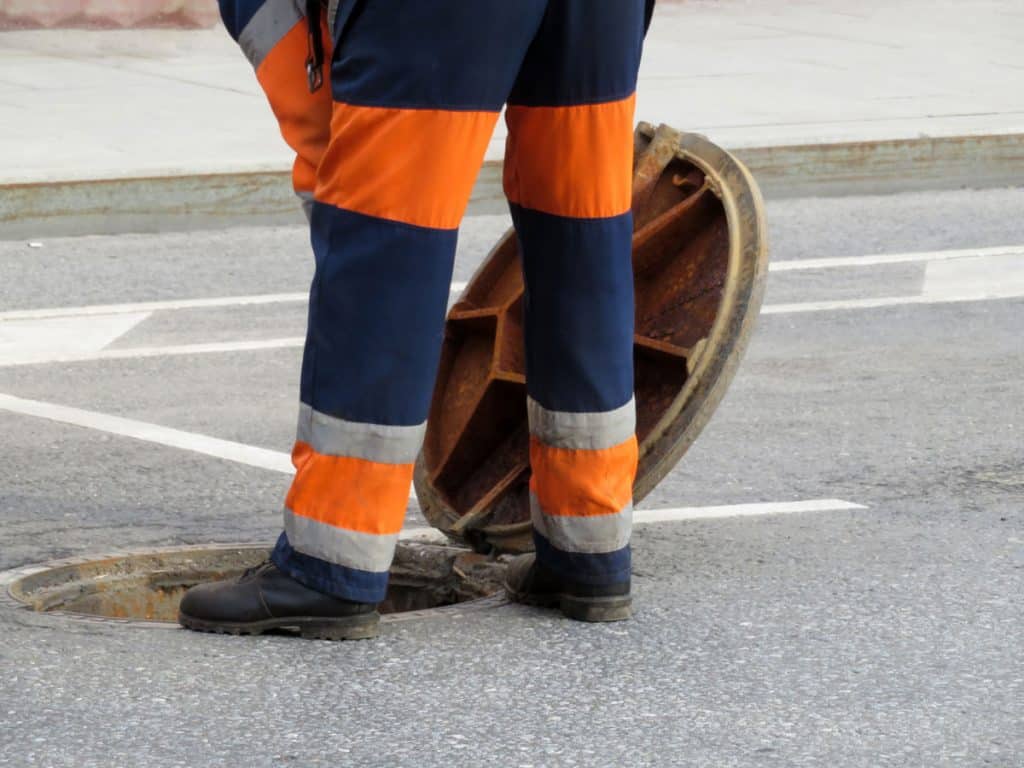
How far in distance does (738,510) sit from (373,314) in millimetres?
1569

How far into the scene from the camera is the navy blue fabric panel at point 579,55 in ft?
12.5

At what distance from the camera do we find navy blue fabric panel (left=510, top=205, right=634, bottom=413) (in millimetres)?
3977

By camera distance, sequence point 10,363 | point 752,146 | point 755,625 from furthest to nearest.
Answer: point 752,146
point 10,363
point 755,625

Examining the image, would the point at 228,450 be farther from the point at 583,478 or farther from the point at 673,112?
the point at 673,112

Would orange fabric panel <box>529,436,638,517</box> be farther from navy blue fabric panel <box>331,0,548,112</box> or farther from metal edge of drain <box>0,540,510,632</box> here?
navy blue fabric panel <box>331,0,548,112</box>

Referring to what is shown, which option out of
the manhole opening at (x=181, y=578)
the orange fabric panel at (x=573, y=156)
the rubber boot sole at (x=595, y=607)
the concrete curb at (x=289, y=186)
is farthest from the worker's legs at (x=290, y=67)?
the concrete curb at (x=289, y=186)

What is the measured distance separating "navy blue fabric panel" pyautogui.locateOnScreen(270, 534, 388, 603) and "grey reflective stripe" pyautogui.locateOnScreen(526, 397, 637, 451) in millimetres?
429

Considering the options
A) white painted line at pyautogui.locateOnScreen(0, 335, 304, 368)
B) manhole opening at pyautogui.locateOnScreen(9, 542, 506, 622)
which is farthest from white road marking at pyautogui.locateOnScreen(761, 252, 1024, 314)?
manhole opening at pyautogui.locateOnScreen(9, 542, 506, 622)

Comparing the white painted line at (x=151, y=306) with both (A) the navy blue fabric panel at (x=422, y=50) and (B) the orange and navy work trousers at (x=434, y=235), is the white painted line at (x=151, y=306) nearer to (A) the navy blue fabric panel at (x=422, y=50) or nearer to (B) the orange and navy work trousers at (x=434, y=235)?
(B) the orange and navy work trousers at (x=434, y=235)

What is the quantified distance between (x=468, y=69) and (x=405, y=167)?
193 millimetres

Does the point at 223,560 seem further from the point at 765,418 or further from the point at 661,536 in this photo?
the point at 765,418

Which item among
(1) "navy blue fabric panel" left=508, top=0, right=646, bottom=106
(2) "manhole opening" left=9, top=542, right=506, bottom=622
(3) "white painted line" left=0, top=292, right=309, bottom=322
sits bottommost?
(3) "white painted line" left=0, top=292, right=309, bottom=322

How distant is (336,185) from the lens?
3703 mm

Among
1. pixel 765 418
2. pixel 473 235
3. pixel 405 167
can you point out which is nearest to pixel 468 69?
pixel 405 167
